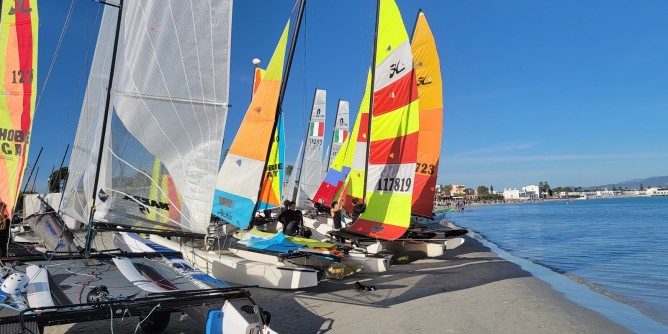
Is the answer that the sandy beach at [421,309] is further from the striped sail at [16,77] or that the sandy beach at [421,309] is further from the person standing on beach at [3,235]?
the striped sail at [16,77]

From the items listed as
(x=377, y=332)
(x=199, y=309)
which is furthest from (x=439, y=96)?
(x=199, y=309)

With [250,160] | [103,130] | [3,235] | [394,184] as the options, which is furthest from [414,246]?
[3,235]

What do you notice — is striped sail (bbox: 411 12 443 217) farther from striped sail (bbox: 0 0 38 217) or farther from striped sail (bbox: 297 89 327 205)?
striped sail (bbox: 0 0 38 217)

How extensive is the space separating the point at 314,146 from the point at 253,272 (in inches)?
710

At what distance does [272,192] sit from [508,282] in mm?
9778

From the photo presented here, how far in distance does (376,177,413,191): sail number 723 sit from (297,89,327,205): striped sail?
13.9m

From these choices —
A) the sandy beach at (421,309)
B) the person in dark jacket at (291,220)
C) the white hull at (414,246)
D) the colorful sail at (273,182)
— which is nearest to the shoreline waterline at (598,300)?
the sandy beach at (421,309)

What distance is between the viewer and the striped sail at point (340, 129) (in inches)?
1035

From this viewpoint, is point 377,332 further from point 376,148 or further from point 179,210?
point 376,148

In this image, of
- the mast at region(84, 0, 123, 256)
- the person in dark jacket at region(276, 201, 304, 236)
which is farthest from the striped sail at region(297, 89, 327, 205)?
the mast at region(84, 0, 123, 256)

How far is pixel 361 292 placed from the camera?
25.3ft

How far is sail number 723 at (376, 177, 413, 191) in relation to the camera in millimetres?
10652

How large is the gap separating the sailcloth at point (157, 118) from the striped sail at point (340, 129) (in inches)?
783

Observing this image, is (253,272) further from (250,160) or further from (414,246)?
(414,246)
